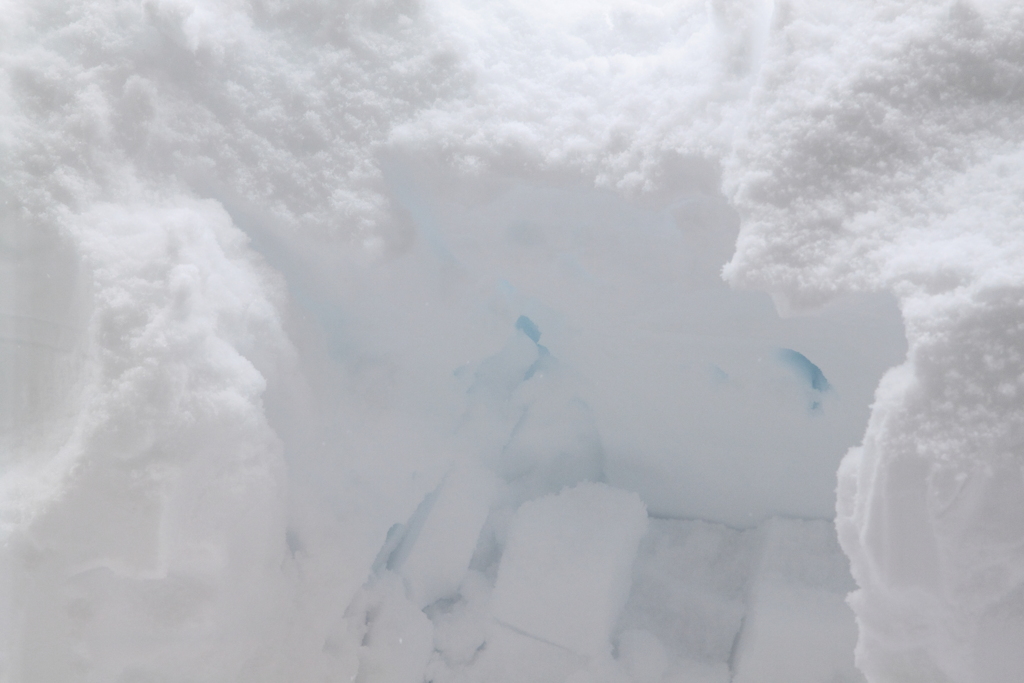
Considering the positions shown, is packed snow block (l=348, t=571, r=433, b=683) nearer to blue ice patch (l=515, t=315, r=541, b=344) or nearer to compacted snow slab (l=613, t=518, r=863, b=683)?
compacted snow slab (l=613, t=518, r=863, b=683)

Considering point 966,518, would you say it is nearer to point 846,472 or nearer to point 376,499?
point 846,472

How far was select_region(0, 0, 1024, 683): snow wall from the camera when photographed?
95 centimetres

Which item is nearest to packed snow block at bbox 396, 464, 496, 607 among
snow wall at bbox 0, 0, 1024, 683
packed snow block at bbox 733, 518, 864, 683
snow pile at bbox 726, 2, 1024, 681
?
snow wall at bbox 0, 0, 1024, 683

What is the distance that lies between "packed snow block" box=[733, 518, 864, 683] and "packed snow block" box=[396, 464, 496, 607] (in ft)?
1.72

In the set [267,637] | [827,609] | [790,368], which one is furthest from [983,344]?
[267,637]

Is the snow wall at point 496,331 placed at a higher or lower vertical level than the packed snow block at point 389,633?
higher

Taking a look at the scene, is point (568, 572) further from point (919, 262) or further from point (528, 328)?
point (919, 262)

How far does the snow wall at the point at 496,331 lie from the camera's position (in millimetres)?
952

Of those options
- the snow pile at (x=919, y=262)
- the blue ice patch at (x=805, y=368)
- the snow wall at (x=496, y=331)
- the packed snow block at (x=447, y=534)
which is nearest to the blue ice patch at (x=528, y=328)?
the snow wall at (x=496, y=331)

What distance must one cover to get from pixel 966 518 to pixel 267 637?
0.97 meters

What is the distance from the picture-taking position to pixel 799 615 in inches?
57.4

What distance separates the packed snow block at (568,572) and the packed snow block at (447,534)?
84mm

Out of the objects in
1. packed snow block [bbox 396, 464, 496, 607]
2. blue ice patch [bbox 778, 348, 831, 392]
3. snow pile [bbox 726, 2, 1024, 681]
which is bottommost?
packed snow block [bbox 396, 464, 496, 607]

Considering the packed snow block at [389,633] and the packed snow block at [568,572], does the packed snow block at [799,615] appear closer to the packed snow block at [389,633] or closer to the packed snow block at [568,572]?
the packed snow block at [568,572]
